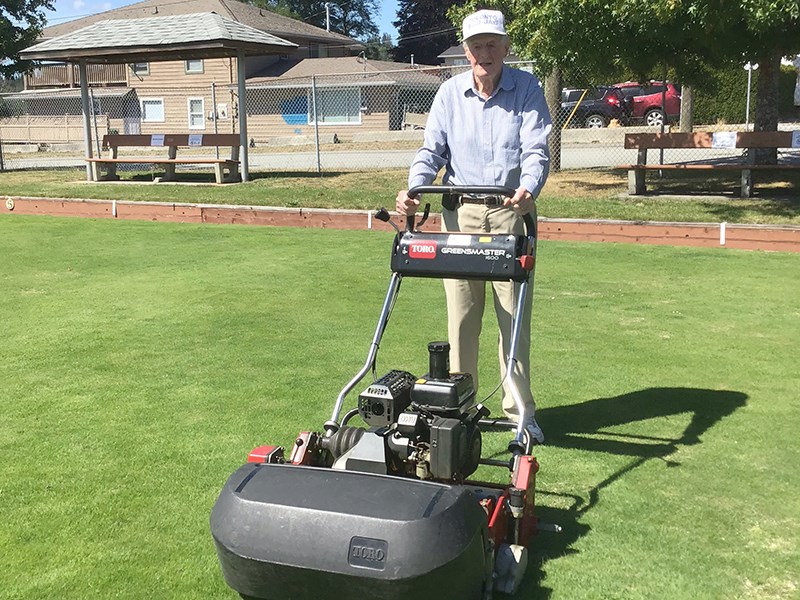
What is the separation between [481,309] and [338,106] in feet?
115

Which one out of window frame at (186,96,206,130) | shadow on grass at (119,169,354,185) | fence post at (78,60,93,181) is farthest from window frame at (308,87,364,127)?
fence post at (78,60,93,181)

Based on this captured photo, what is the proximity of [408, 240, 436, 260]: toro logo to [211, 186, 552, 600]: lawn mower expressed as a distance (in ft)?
1.05

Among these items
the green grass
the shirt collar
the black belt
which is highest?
the shirt collar

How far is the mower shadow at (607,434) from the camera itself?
3.23 metres

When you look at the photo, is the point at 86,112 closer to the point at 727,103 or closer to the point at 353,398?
the point at 353,398

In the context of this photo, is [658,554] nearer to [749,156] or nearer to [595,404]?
[595,404]

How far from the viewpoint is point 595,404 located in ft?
15.5

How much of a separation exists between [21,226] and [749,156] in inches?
418

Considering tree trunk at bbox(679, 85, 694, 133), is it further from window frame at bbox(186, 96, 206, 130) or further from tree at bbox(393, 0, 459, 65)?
tree at bbox(393, 0, 459, 65)

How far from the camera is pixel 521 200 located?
11.4ft

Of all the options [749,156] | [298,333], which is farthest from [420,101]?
[298,333]

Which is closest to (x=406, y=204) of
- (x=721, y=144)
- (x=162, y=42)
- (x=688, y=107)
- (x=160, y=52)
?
(x=721, y=144)

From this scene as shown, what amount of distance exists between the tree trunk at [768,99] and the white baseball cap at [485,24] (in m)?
10.9

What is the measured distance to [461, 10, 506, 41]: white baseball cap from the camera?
3.65 meters
